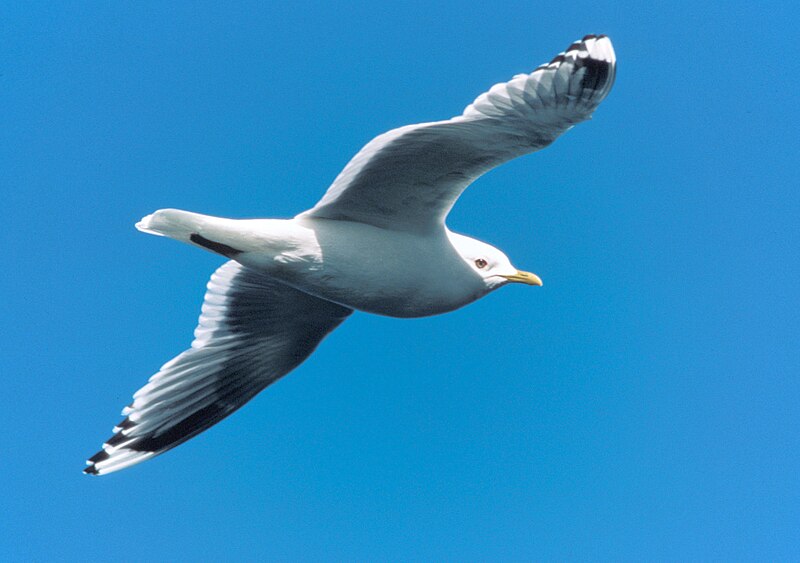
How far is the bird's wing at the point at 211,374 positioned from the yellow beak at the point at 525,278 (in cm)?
129

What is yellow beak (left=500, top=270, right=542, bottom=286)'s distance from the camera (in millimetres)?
5873

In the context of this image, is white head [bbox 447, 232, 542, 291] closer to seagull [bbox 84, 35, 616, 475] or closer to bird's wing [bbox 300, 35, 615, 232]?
seagull [bbox 84, 35, 616, 475]

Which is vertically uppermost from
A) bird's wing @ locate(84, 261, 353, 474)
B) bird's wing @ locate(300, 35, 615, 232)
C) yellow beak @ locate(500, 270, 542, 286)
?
bird's wing @ locate(300, 35, 615, 232)

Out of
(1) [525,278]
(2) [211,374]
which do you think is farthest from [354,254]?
(2) [211,374]

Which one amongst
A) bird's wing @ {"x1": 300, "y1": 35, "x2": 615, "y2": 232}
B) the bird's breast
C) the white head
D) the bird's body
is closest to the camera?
bird's wing @ {"x1": 300, "y1": 35, "x2": 615, "y2": 232}

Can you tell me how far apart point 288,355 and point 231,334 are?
0.38 m

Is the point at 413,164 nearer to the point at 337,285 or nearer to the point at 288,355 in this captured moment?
the point at 337,285

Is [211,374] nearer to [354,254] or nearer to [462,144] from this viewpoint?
[354,254]

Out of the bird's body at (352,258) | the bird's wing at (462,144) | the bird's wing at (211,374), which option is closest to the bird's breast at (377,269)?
the bird's body at (352,258)

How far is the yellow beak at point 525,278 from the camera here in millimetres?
5873

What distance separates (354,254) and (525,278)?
3.56 ft

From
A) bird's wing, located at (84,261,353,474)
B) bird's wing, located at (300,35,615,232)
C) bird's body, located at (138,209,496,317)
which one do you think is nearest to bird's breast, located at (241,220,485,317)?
bird's body, located at (138,209,496,317)

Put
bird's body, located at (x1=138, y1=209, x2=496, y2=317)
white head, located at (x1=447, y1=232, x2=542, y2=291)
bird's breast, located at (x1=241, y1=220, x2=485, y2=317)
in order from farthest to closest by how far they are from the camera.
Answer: white head, located at (x1=447, y1=232, x2=542, y2=291)
bird's breast, located at (x1=241, y1=220, x2=485, y2=317)
bird's body, located at (x1=138, y1=209, x2=496, y2=317)

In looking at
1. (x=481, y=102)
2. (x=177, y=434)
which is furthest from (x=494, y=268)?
(x=177, y=434)
